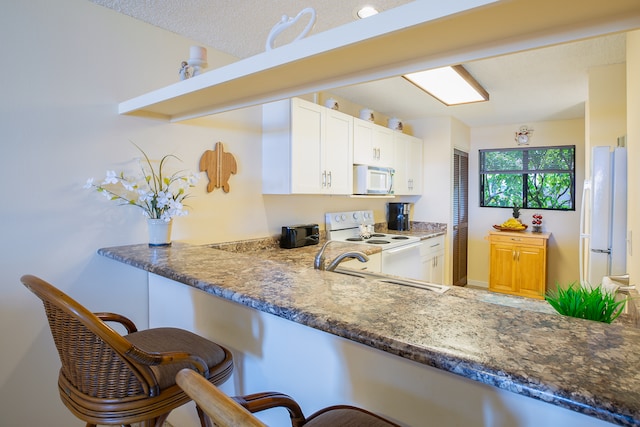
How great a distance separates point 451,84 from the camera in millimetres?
2861

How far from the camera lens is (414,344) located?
2.43 ft

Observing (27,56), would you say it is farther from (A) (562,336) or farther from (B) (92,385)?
(A) (562,336)

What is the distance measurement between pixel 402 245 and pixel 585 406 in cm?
306

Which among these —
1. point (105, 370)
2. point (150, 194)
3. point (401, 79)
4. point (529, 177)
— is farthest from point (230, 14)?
point (529, 177)

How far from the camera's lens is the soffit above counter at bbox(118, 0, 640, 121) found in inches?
35.5

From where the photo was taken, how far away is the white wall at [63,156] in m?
1.69

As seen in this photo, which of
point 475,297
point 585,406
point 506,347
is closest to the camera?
point 585,406

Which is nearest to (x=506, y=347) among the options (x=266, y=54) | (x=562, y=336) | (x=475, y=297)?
(x=562, y=336)

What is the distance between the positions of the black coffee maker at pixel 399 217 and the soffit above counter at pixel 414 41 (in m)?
3.21

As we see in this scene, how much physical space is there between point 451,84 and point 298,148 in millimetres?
1359

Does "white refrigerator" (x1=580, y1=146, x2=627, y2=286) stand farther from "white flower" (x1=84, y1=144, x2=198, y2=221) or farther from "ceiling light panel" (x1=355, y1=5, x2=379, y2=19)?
"white flower" (x1=84, y1=144, x2=198, y2=221)

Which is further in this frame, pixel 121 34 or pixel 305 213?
pixel 305 213

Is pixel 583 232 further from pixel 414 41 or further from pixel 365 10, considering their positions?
pixel 414 41

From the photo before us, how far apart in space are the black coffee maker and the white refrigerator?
7.73ft
